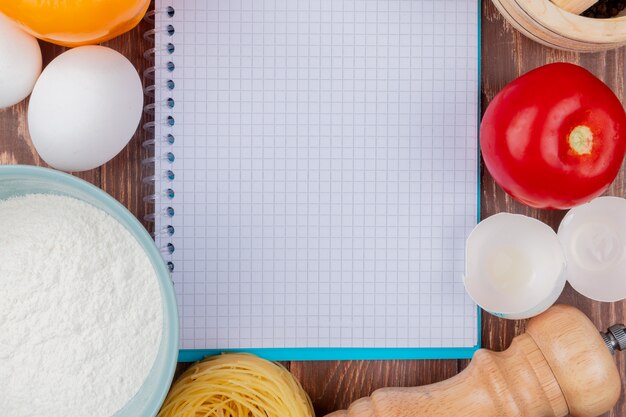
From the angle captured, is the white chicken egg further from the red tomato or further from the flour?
the flour

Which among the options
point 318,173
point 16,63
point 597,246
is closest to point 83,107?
point 16,63

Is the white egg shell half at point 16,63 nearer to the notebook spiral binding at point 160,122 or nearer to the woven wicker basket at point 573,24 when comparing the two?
the notebook spiral binding at point 160,122

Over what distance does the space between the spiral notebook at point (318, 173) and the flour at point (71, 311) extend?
3.3 inches

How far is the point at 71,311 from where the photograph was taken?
0.56 meters

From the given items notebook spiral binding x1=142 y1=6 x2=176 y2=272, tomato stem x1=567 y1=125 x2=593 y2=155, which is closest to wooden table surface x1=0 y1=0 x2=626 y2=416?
notebook spiral binding x1=142 y1=6 x2=176 y2=272

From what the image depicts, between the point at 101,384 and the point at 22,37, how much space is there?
12.1 inches

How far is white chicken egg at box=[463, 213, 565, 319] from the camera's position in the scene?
2.12 feet

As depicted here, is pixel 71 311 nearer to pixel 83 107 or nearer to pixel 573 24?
pixel 83 107

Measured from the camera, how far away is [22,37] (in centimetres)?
59

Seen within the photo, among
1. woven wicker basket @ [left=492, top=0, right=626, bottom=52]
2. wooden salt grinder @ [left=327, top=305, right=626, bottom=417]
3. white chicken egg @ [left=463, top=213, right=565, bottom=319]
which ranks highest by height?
woven wicker basket @ [left=492, top=0, right=626, bottom=52]

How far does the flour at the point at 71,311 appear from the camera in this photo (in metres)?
0.56

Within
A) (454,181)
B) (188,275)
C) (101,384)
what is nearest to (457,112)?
(454,181)

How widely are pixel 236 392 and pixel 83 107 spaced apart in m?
0.29

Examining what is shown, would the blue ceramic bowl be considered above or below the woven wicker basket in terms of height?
below
